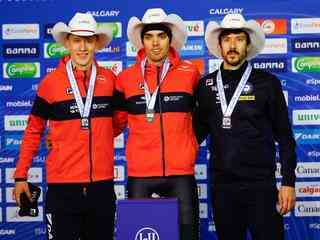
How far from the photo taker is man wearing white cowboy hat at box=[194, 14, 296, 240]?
11.1 feet

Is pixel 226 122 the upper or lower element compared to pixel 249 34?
lower

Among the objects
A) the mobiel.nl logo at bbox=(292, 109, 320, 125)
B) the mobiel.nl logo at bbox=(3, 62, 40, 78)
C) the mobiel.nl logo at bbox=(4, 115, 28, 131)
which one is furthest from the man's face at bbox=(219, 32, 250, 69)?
the mobiel.nl logo at bbox=(4, 115, 28, 131)

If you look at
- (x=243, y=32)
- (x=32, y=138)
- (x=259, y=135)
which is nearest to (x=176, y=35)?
(x=243, y=32)

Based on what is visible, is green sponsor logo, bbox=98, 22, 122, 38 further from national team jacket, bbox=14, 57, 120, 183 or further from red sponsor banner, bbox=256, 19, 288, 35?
national team jacket, bbox=14, 57, 120, 183

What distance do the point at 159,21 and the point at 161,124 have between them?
619 mm

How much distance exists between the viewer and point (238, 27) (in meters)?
3.47

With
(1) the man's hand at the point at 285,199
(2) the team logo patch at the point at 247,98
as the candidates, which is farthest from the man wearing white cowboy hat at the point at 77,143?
(1) the man's hand at the point at 285,199

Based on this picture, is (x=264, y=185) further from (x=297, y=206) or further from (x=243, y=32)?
(x=297, y=206)

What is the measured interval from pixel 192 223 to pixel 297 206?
172 centimetres

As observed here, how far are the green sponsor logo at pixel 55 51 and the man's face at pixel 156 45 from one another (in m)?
1.52

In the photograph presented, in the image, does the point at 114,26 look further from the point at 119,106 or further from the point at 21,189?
the point at 21,189

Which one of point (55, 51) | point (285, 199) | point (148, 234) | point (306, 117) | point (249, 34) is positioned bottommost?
point (148, 234)

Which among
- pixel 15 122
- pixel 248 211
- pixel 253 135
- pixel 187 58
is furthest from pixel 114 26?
pixel 248 211

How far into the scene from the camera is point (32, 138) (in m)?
3.71
